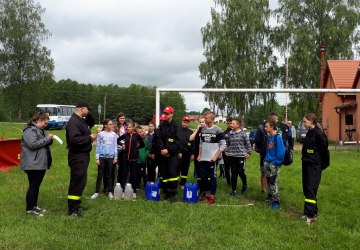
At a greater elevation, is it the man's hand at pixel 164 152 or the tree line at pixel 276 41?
the tree line at pixel 276 41

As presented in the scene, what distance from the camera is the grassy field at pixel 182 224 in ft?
18.0

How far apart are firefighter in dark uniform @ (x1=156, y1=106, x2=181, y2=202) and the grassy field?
1.42ft

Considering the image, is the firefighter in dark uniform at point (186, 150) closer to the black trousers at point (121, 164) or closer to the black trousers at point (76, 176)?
the black trousers at point (121, 164)

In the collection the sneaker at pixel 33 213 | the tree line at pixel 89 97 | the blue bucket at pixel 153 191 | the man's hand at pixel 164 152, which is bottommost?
Result: the sneaker at pixel 33 213

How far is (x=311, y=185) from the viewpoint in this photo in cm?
667

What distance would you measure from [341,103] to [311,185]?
2564cm

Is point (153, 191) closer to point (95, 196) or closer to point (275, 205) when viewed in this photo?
point (95, 196)

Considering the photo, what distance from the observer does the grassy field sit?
549 cm

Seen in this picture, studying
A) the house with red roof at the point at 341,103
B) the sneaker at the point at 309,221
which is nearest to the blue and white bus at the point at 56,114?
the house with red roof at the point at 341,103

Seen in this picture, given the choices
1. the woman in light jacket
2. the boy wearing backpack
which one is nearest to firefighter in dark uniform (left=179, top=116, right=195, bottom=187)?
the boy wearing backpack

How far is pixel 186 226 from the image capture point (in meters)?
6.28

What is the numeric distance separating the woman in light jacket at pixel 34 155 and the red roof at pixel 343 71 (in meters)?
27.4

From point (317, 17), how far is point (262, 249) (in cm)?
3278

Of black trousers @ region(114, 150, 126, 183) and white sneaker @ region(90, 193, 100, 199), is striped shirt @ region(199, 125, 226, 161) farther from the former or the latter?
white sneaker @ region(90, 193, 100, 199)
